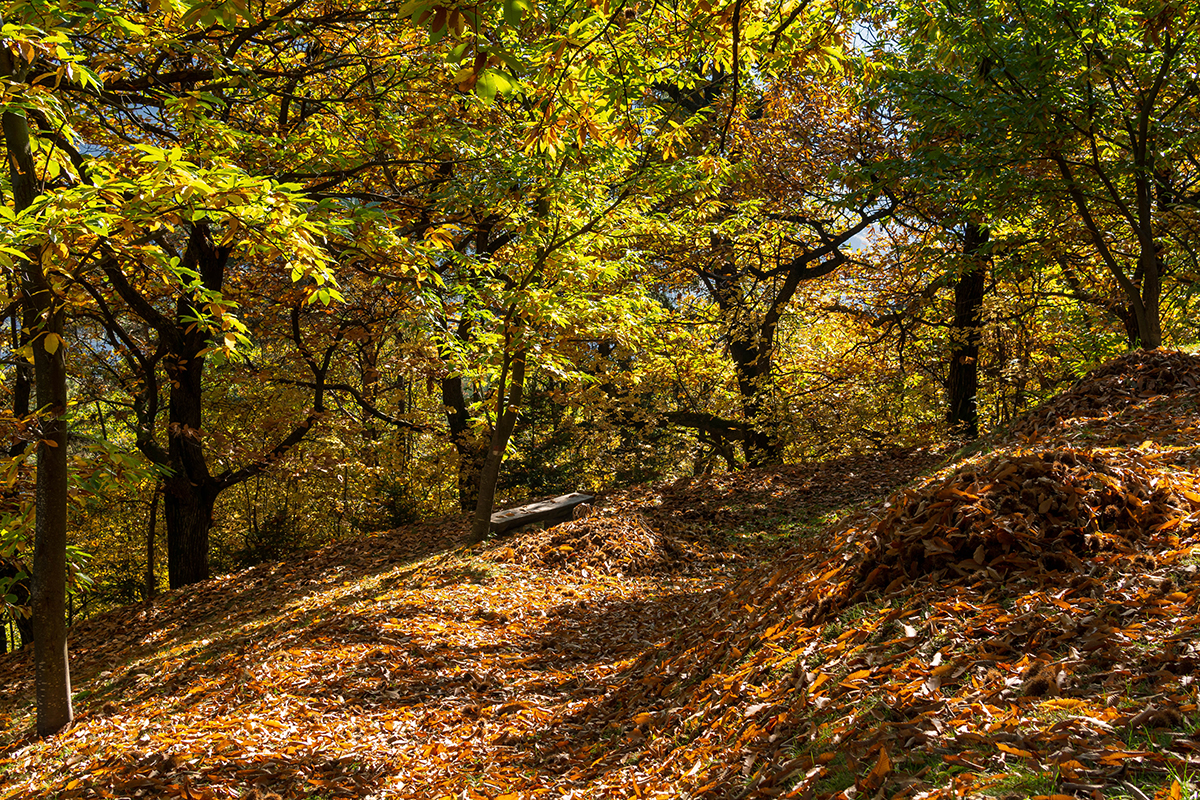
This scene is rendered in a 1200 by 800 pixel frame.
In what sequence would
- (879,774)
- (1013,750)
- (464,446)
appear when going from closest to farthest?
(1013,750) → (879,774) → (464,446)

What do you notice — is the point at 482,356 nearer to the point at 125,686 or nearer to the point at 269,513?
the point at 125,686

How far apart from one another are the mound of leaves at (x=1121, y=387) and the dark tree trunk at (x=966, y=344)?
446 cm

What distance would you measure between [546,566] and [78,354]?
29.3 ft

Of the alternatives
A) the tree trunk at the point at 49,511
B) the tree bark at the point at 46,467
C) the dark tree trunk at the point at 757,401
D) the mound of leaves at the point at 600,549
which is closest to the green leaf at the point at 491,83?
the tree bark at the point at 46,467

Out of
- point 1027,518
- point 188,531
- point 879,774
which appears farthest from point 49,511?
point 188,531

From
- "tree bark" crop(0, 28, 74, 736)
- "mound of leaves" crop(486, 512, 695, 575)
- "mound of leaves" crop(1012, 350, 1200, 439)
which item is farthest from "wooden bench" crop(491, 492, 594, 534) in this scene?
"mound of leaves" crop(1012, 350, 1200, 439)

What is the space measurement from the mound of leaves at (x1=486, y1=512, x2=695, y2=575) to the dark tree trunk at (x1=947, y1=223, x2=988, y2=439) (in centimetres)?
619

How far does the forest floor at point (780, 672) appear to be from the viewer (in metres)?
2.39

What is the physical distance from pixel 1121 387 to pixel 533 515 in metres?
6.33

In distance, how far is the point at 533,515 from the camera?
9359 mm

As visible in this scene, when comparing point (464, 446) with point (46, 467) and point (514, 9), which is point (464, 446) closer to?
point (46, 467)

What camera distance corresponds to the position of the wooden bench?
30.4 ft

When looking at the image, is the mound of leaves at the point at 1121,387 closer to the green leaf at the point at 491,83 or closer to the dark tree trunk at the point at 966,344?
the dark tree trunk at the point at 966,344

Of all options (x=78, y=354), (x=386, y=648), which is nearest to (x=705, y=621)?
(x=386, y=648)
